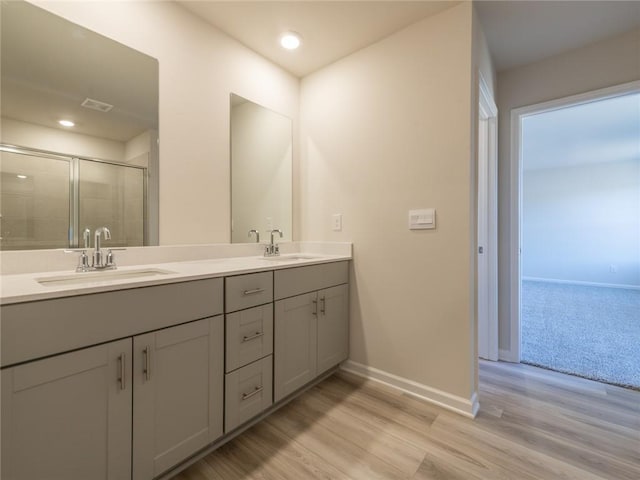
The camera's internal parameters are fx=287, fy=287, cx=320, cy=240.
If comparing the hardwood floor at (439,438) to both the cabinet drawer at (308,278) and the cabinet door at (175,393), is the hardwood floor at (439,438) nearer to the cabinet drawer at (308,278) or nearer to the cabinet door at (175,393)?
the cabinet door at (175,393)

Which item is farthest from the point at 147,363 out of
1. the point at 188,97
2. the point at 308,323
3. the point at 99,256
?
the point at 188,97

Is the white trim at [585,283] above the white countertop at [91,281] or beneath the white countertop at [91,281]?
beneath

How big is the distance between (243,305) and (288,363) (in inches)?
20.0

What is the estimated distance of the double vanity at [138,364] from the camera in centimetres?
84

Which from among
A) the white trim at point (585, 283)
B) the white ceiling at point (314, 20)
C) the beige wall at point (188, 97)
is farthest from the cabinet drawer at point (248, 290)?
the white trim at point (585, 283)

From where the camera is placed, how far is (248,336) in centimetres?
144

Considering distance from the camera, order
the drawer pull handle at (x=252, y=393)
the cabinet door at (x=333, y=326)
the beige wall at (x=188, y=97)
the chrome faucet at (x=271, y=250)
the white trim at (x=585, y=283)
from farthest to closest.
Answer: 1. the white trim at (x=585, y=283)
2. the chrome faucet at (x=271, y=250)
3. the cabinet door at (x=333, y=326)
4. the beige wall at (x=188, y=97)
5. the drawer pull handle at (x=252, y=393)

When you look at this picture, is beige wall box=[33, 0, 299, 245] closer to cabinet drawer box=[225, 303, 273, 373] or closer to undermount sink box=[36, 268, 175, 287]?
undermount sink box=[36, 268, 175, 287]

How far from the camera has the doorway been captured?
232 centimetres

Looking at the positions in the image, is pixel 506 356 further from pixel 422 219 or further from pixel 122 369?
pixel 122 369

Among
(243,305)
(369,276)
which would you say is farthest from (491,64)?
(243,305)

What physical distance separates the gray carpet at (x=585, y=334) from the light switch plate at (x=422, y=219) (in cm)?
159

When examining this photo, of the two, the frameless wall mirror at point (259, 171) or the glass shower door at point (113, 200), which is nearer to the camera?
the glass shower door at point (113, 200)

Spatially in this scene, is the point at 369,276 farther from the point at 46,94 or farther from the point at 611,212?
the point at 611,212
